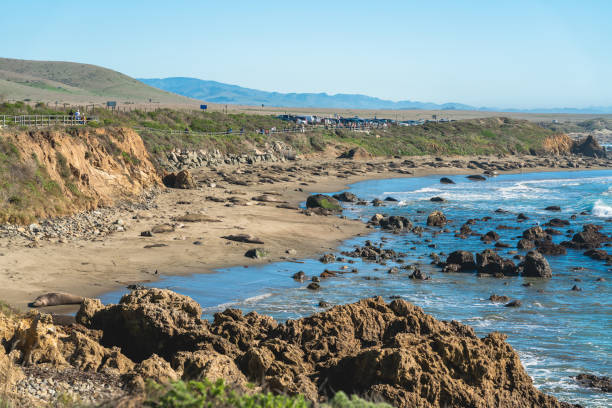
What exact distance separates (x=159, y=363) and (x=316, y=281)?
13.5 m

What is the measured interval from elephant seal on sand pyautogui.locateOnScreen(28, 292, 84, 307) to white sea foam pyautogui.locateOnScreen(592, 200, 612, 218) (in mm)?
38747

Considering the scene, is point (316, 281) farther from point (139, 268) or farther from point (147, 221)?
point (147, 221)

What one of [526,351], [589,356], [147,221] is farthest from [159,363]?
[147,221]

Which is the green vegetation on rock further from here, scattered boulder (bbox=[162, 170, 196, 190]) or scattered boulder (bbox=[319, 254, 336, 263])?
scattered boulder (bbox=[162, 170, 196, 190])

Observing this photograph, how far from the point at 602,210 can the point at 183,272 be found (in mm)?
35060

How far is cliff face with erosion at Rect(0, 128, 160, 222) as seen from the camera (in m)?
30.8

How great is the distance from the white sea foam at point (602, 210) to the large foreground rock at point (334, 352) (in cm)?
3607

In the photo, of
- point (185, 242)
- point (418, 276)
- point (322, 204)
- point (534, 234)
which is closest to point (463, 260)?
point (418, 276)

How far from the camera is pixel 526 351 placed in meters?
17.5

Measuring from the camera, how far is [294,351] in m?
13.0

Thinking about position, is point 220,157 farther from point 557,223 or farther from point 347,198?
point 557,223

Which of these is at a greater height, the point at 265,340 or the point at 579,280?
the point at 265,340

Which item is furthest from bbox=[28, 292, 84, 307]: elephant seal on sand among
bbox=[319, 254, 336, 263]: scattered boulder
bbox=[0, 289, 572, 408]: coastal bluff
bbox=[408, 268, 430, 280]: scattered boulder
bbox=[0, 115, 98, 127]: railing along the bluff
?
bbox=[0, 115, 98, 127]: railing along the bluff

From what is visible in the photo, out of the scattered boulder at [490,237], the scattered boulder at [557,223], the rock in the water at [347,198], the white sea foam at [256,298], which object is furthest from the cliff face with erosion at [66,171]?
the scattered boulder at [557,223]
